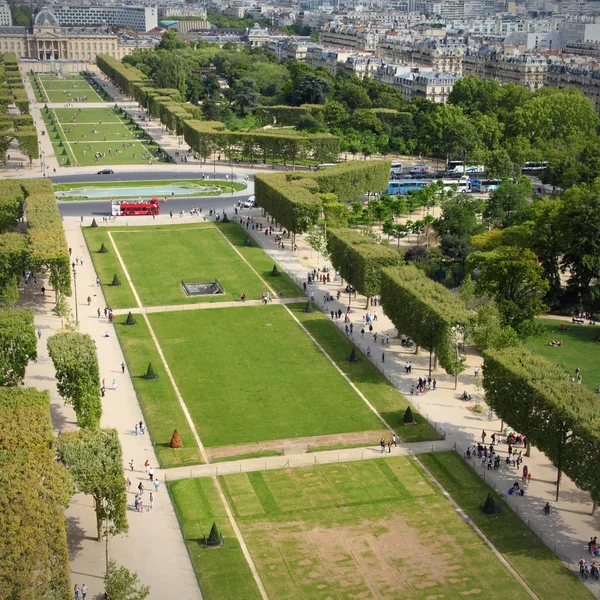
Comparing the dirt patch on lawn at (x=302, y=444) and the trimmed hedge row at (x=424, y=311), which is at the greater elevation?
the trimmed hedge row at (x=424, y=311)

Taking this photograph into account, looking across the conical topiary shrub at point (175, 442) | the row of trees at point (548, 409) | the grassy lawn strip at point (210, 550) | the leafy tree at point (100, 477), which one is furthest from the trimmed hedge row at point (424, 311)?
the leafy tree at point (100, 477)

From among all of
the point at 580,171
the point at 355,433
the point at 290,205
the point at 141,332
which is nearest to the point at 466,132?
the point at 580,171

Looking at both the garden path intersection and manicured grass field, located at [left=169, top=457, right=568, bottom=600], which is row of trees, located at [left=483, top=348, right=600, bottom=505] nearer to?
the garden path intersection

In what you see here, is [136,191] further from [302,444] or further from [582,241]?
[302,444]

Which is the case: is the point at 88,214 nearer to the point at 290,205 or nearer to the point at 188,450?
the point at 290,205

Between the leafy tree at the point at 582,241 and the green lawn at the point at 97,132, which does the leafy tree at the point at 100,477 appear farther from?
the green lawn at the point at 97,132

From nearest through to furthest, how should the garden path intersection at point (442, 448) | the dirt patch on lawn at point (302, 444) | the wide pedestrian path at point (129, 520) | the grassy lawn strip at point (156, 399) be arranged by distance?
the wide pedestrian path at point (129, 520) < the garden path intersection at point (442, 448) < the grassy lawn strip at point (156, 399) < the dirt patch on lawn at point (302, 444)
